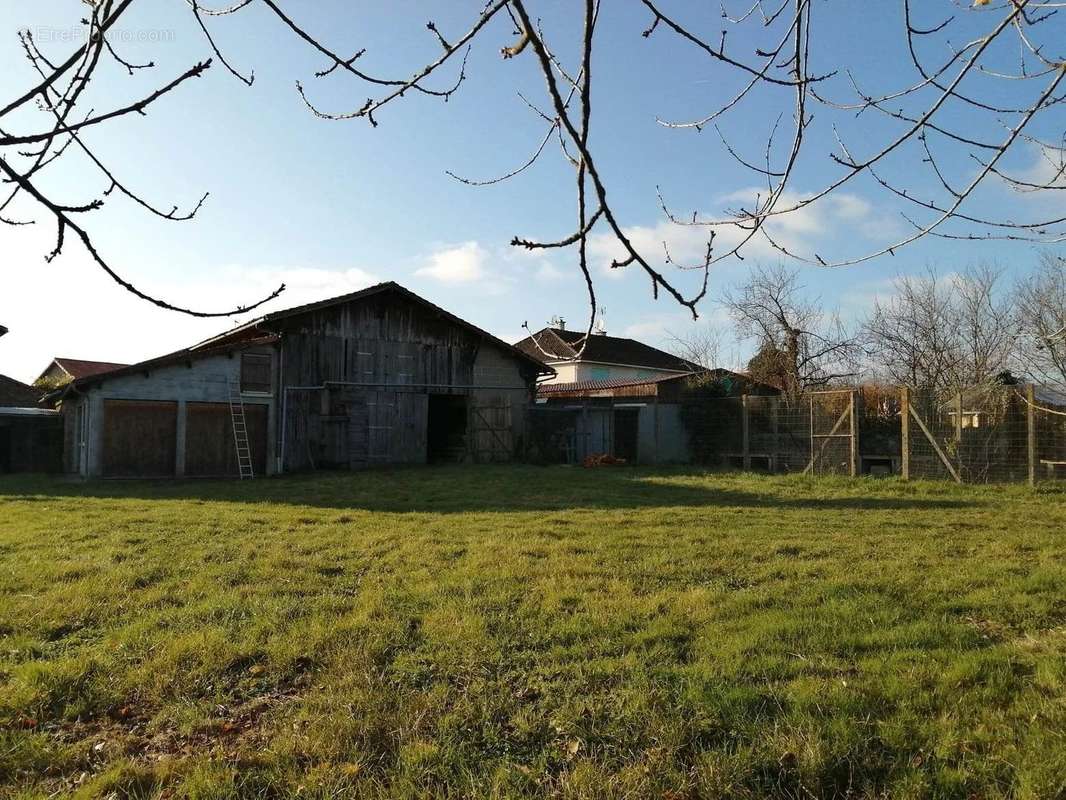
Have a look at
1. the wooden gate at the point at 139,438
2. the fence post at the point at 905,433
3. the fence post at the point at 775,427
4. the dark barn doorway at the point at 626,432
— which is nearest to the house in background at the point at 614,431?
the dark barn doorway at the point at 626,432

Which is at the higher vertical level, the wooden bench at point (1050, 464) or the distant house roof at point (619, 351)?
the distant house roof at point (619, 351)

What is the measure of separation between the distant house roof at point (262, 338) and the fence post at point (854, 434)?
1012cm

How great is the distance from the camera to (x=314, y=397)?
21344mm

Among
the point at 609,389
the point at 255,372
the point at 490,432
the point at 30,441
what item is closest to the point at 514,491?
the point at 490,432

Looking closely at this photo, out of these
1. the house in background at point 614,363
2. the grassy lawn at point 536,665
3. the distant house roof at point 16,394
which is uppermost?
the house in background at point 614,363

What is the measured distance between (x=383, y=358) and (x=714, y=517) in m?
14.1

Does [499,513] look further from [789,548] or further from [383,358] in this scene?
[383,358]

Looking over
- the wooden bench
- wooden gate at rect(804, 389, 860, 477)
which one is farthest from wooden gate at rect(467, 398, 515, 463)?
the wooden bench

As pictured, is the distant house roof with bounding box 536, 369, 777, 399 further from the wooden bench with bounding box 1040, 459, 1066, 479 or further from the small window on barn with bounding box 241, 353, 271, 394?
the wooden bench with bounding box 1040, 459, 1066, 479

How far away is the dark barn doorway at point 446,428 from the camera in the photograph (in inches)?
960

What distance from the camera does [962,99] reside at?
3.27 meters

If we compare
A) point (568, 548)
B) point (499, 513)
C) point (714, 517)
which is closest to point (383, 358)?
point (499, 513)

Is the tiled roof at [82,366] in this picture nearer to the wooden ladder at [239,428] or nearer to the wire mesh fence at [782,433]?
the wooden ladder at [239,428]

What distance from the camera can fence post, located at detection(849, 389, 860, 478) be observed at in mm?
16062
